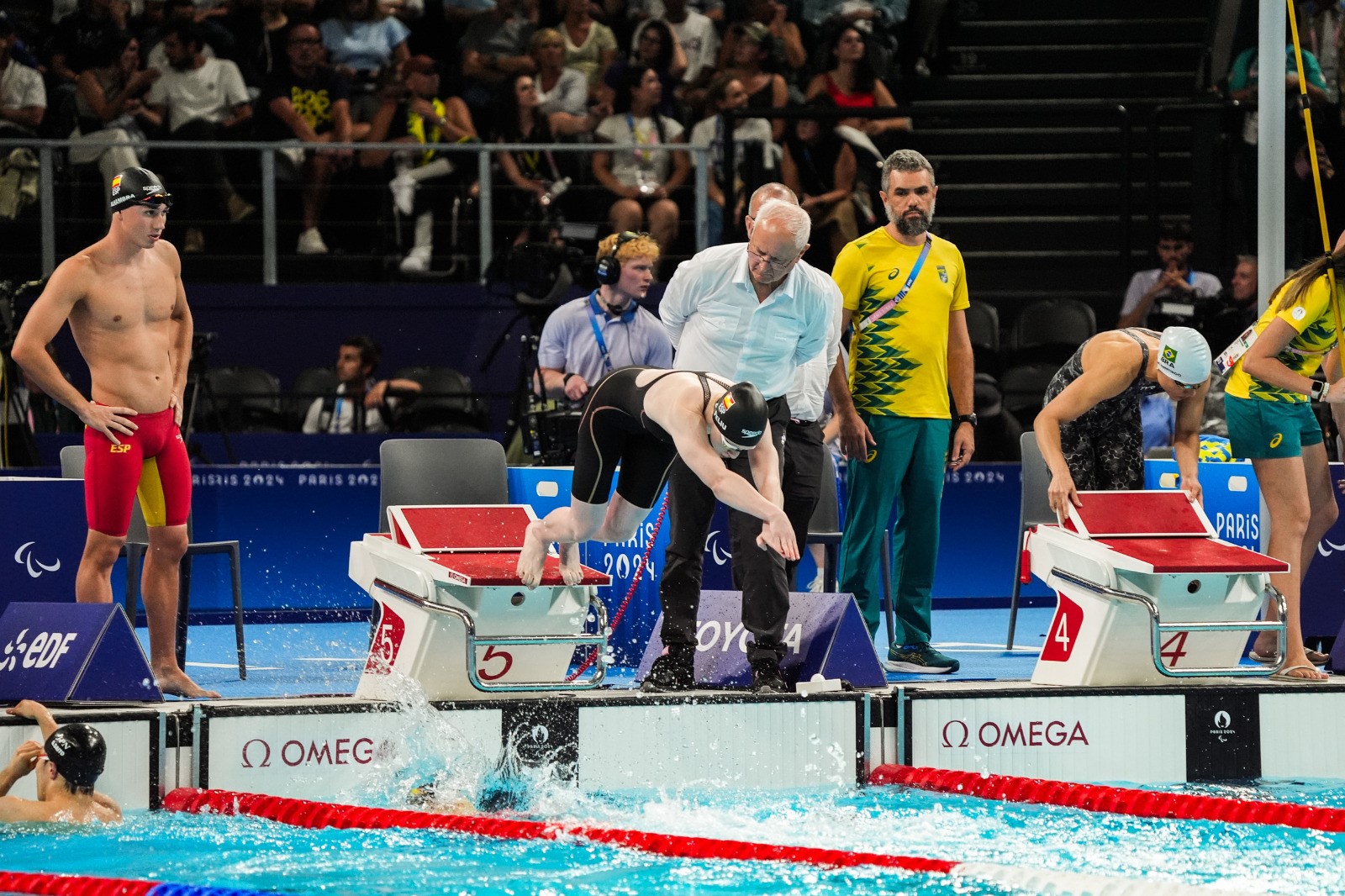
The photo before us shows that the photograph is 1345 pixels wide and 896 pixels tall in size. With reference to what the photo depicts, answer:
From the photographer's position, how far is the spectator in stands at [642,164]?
10711mm

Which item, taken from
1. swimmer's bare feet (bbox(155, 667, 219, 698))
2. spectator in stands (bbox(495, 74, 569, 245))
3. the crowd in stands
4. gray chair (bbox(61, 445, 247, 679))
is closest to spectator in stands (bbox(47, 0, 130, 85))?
the crowd in stands

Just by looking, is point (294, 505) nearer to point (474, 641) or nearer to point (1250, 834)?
point (474, 641)

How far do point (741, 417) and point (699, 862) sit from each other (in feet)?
3.74

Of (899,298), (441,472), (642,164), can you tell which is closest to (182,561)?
(441,472)

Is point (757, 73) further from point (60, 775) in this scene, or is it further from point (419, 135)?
point (60, 775)

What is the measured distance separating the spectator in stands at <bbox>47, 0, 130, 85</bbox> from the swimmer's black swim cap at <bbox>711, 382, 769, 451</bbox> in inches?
311

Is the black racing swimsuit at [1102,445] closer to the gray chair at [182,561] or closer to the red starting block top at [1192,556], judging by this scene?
the red starting block top at [1192,556]

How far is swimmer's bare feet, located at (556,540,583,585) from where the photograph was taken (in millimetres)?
5336

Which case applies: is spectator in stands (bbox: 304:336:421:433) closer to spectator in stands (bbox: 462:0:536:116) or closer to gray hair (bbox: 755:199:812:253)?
spectator in stands (bbox: 462:0:536:116)

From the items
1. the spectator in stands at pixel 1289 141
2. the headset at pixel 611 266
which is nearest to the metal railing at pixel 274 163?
the headset at pixel 611 266

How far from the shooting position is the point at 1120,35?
42.3 feet

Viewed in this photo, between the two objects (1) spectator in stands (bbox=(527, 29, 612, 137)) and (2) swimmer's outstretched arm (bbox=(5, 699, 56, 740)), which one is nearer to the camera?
(2) swimmer's outstretched arm (bbox=(5, 699, 56, 740))

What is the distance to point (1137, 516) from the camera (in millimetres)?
5992

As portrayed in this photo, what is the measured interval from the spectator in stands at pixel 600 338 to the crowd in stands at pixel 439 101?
90.7 inches
